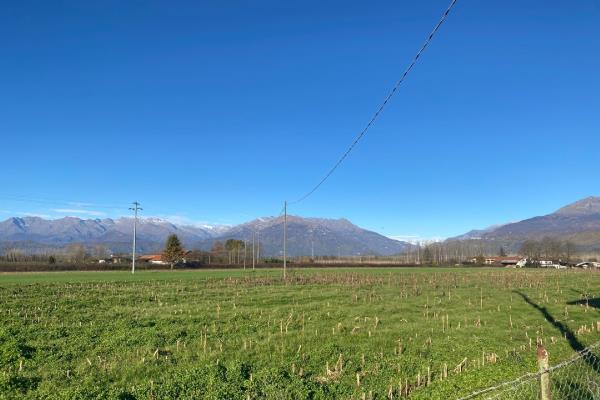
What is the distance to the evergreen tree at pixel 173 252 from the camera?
153875 millimetres

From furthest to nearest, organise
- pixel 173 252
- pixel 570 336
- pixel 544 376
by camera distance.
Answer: pixel 173 252
pixel 570 336
pixel 544 376

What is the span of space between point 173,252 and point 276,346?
460ft

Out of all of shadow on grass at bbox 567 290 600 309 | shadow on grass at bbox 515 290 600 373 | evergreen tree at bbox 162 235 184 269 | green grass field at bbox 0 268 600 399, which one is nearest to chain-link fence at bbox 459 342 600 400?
shadow on grass at bbox 515 290 600 373

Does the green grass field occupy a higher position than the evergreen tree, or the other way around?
the evergreen tree

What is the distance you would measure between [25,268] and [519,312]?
347 feet

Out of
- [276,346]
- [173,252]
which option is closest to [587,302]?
[276,346]

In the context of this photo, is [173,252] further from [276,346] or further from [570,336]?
[570,336]

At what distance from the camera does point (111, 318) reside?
27.4 m

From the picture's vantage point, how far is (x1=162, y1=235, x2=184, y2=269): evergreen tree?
154 metres

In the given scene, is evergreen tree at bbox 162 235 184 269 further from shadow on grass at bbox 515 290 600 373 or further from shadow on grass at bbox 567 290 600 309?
shadow on grass at bbox 567 290 600 309

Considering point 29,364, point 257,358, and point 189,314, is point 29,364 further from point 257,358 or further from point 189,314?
point 189,314

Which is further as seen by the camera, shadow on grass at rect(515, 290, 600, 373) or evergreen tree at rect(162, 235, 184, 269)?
evergreen tree at rect(162, 235, 184, 269)

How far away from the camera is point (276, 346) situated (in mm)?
19688

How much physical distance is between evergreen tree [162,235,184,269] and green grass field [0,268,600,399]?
12066cm
